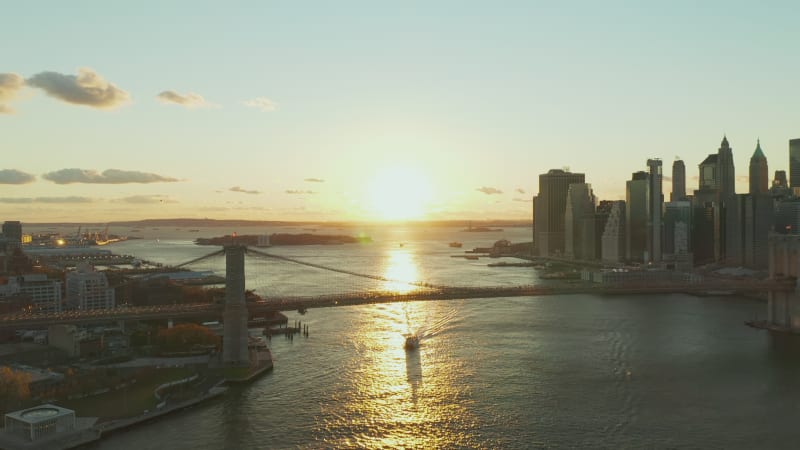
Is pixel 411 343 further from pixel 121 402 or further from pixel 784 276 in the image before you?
pixel 784 276

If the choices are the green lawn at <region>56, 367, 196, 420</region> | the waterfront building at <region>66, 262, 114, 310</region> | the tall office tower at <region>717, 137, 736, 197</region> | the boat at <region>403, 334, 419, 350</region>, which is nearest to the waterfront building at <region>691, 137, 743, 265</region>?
the tall office tower at <region>717, 137, 736, 197</region>

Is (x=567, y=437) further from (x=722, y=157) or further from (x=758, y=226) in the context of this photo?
(x=722, y=157)

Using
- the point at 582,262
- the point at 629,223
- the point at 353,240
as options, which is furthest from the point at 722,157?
the point at 353,240

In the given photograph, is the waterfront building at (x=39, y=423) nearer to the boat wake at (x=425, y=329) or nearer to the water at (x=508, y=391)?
the water at (x=508, y=391)

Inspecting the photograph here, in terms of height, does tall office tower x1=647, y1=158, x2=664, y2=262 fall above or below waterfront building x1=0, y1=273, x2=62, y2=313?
above

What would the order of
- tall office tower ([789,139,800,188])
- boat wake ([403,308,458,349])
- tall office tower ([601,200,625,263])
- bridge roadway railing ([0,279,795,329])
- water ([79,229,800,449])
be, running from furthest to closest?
tall office tower ([789,139,800,188])
tall office tower ([601,200,625,263])
boat wake ([403,308,458,349])
bridge roadway railing ([0,279,795,329])
water ([79,229,800,449])

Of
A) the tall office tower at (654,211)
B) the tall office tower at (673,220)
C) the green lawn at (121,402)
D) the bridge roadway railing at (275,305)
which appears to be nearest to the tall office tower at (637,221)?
the tall office tower at (654,211)

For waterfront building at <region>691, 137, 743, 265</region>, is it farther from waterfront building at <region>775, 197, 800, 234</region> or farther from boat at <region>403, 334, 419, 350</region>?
boat at <region>403, 334, 419, 350</region>
